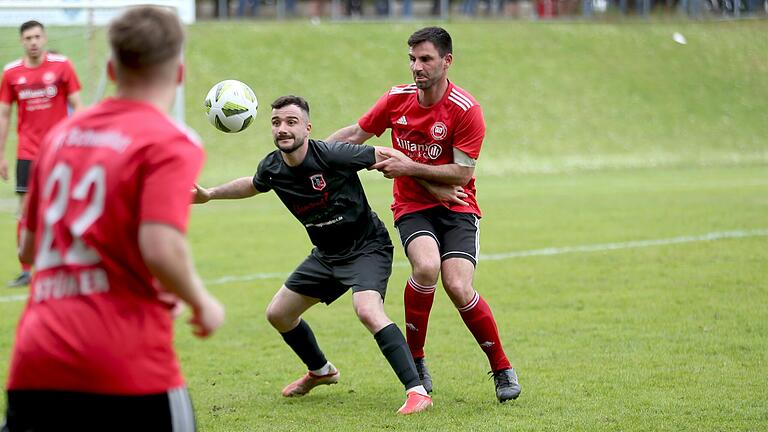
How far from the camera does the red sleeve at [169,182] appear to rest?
2963 millimetres

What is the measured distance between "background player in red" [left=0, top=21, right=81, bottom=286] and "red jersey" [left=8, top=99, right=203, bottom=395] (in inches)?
334

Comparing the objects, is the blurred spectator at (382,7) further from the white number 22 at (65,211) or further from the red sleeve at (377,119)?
the white number 22 at (65,211)

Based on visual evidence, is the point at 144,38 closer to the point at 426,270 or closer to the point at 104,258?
the point at 104,258

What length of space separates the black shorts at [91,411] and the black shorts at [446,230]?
11.8ft

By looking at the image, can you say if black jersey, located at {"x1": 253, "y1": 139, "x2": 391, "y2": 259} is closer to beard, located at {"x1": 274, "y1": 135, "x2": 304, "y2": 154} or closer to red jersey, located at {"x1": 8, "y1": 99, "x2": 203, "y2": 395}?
beard, located at {"x1": 274, "y1": 135, "x2": 304, "y2": 154}

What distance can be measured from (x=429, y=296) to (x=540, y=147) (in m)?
21.4

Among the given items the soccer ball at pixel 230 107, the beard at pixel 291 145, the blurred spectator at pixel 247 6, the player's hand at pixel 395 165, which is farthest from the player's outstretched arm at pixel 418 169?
the blurred spectator at pixel 247 6

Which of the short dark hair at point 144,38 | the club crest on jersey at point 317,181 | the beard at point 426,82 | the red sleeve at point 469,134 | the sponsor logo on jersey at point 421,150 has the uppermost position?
the short dark hair at point 144,38

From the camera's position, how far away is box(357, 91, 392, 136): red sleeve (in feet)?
22.8

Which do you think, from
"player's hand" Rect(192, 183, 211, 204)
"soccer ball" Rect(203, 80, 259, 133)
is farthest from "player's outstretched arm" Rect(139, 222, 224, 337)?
"soccer ball" Rect(203, 80, 259, 133)

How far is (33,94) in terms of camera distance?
11.4m

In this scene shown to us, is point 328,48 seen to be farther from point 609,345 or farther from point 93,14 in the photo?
point 609,345

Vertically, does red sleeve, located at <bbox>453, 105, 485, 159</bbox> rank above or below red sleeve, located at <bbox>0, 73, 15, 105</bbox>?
above

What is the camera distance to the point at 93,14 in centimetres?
1923
